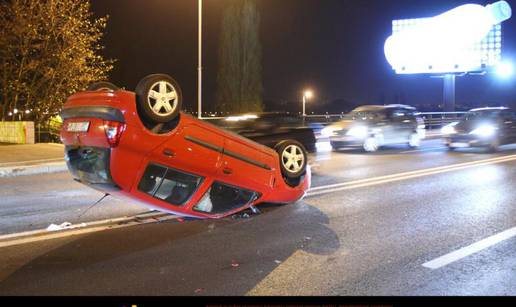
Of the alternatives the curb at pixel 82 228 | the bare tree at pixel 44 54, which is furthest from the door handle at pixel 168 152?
the bare tree at pixel 44 54

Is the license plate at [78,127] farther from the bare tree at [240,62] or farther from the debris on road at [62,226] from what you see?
the bare tree at [240,62]

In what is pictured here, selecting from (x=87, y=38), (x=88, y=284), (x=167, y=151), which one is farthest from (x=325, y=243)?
(x=87, y=38)

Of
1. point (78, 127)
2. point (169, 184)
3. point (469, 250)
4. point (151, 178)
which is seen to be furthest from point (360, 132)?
point (78, 127)

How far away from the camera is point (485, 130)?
17141mm

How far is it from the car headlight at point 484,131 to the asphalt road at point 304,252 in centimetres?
831

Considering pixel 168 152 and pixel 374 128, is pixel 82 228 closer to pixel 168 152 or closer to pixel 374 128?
pixel 168 152

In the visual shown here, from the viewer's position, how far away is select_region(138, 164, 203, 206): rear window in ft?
19.0

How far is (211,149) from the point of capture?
613 cm

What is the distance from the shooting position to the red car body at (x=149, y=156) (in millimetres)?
5410

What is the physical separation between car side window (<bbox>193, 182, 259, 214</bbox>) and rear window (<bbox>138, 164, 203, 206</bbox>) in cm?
25

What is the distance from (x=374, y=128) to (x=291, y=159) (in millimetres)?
10746

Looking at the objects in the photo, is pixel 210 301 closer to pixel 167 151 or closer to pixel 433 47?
pixel 167 151

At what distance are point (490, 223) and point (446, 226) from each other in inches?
26.8

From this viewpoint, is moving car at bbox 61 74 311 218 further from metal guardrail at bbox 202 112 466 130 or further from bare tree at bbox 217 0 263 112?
bare tree at bbox 217 0 263 112
